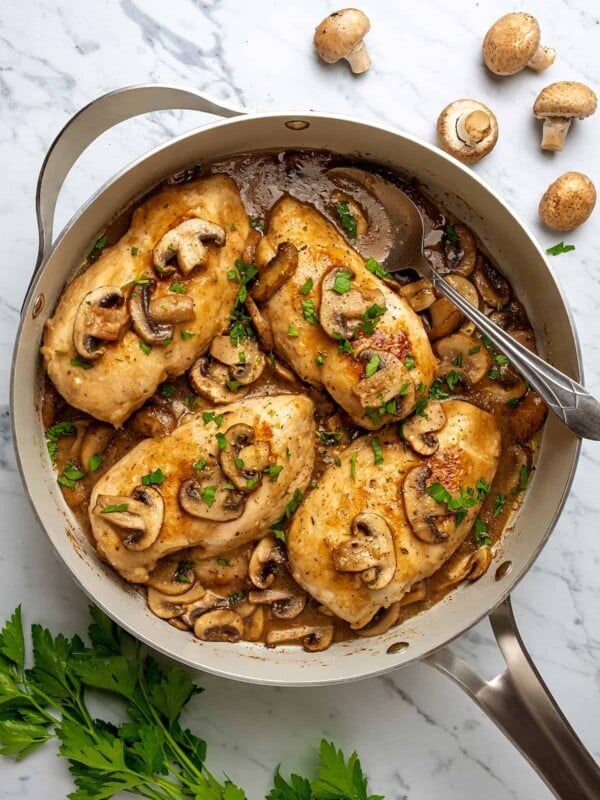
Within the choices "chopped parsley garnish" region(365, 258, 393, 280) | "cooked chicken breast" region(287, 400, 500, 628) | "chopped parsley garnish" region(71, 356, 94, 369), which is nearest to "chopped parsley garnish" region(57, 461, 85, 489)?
"chopped parsley garnish" region(71, 356, 94, 369)

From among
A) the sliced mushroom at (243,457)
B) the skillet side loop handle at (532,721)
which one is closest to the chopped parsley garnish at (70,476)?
the sliced mushroom at (243,457)

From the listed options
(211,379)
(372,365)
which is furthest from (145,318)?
(372,365)

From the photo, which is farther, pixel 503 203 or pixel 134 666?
pixel 134 666

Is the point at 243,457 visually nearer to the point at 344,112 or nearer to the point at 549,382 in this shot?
the point at 549,382

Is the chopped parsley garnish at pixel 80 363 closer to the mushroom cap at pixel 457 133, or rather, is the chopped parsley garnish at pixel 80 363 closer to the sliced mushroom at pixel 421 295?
the sliced mushroom at pixel 421 295

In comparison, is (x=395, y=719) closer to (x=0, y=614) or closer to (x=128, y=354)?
(x=0, y=614)

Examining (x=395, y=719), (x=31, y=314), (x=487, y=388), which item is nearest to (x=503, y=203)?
(x=487, y=388)
